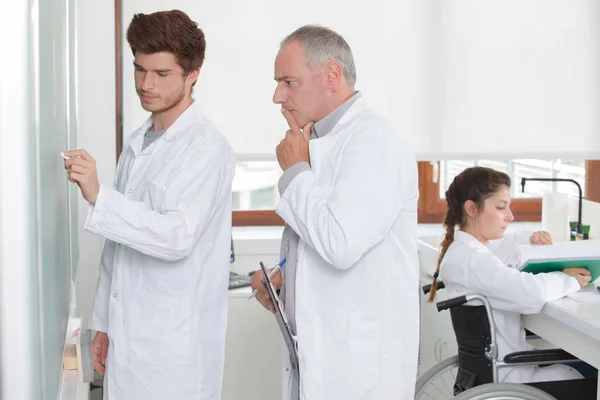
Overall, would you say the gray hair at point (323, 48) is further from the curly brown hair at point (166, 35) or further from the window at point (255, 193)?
the window at point (255, 193)

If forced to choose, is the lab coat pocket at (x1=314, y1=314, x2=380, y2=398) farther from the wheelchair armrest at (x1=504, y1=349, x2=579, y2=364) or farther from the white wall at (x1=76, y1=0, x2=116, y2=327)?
the white wall at (x1=76, y1=0, x2=116, y2=327)

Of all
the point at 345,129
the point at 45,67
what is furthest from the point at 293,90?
the point at 45,67

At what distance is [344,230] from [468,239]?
110cm

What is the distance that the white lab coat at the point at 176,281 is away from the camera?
5.18 feet

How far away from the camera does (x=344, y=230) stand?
4.66 ft

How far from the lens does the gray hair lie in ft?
5.08

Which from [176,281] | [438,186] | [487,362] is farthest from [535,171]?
[176,281]

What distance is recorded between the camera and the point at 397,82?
3.32 metres

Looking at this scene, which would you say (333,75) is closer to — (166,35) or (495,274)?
(166,35)

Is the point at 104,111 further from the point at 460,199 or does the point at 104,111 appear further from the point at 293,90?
the point at 293,90

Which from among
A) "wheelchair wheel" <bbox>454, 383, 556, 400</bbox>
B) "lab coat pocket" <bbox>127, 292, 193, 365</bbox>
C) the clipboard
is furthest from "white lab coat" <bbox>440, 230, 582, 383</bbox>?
"lab coat pocket" <bbox>127, 292, 193, 365</bbox>

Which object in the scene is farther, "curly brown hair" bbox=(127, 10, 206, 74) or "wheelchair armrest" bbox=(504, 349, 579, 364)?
"wheelchair armrest" bbox=(504, 349, 579, 364)

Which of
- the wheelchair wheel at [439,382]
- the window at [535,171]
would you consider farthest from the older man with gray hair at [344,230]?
the window at [535,171]

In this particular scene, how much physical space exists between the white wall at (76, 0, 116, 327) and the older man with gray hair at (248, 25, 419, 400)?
1.68 meters
